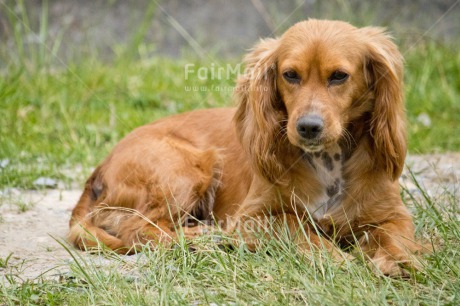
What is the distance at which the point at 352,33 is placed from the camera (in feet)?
11.7

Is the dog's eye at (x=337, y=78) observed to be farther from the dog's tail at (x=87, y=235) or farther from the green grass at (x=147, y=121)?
the dog's tail at (x=87, y=235)

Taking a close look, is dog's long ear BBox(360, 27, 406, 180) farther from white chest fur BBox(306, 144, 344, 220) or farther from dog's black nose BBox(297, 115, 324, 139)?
dog's black nose BBox(297, 115, 324, 139)

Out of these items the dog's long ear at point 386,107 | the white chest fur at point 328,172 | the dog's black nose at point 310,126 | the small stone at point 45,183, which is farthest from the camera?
the small stone at point 45,183

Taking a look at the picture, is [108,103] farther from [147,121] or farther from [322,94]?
[322,94]

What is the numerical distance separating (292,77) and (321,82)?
15 cm

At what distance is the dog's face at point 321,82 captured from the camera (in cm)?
332

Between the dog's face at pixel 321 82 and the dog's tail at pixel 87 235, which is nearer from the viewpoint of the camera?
the dog's face at pixel 321 82

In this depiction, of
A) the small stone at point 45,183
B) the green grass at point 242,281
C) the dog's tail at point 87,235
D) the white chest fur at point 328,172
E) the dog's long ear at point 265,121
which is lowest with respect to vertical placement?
the small stone at point 45,183

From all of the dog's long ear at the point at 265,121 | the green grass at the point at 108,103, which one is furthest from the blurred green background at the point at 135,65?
the dog's long ear at the point at 265,121

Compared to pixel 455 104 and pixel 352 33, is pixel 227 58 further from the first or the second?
pixel 352 33

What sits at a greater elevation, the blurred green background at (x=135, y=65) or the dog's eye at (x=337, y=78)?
the dog's eye at (x=337, y=78)

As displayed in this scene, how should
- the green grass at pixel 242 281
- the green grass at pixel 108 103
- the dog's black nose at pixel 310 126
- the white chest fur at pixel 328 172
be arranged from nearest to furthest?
the green grass at pixel 242 281 < the dog's black nose at pixel 310 126 < the white chest fur at pixel 328 172 < the green grass at pixel 108 103

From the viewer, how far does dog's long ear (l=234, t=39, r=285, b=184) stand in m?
3.63

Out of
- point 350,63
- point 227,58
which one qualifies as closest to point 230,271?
point 350,63
